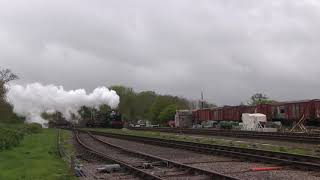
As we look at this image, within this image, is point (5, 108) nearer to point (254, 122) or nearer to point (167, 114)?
point (254, 122)

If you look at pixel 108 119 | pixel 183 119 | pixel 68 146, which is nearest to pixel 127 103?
pixel 183 119

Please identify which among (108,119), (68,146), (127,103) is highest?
(127,103)

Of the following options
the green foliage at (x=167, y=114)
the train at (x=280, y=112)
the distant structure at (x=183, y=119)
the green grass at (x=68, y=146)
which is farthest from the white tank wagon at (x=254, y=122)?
the green foliage at (x=167, y=114)

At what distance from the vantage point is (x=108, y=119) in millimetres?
79250

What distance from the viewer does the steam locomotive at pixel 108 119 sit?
79.1 meters

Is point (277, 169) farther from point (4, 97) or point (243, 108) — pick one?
point (4, 97)

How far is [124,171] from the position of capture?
1786 cm

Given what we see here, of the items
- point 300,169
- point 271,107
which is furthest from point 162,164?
point 271,107

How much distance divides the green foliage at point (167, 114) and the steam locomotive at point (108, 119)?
38350mm

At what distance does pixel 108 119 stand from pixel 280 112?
2956 centimetres

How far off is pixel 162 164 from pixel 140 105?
13070cm

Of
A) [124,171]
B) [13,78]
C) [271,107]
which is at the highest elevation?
[13,78]

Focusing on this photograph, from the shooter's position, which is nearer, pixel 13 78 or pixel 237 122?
pixel 237 122

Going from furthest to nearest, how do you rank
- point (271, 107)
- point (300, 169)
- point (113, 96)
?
point (113, 96) → point (271, 107) → point (300, 169)
